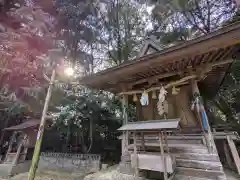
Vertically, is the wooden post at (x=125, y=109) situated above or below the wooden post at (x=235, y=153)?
above

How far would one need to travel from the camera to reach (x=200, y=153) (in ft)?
13.2

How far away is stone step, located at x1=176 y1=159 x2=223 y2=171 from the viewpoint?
138 inches

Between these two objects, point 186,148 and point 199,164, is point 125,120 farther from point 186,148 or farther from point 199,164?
point 199,164

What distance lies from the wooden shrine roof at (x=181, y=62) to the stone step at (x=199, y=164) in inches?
109

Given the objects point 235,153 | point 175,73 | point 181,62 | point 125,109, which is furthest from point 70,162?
point 181,62

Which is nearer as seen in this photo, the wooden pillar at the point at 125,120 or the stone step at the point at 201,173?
the stone step at the point at 201,173

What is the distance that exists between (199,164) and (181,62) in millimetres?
2929

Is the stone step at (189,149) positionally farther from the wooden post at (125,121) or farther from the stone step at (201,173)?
the wooden post at (125,121)

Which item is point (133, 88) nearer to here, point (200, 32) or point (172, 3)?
point (172, 3)

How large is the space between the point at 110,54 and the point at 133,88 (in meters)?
8.75

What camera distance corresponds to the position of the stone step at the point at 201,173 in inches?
133

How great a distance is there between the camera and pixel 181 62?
184 inches

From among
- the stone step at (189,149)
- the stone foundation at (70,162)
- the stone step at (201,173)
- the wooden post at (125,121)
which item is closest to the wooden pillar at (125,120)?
the wooden post at (125,121)

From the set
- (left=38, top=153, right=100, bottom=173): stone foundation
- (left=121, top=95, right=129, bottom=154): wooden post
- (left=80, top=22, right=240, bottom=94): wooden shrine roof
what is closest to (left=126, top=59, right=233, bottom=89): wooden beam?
Result: (left=80, top=22, right=240, bottom=94): wooden shrine roof
